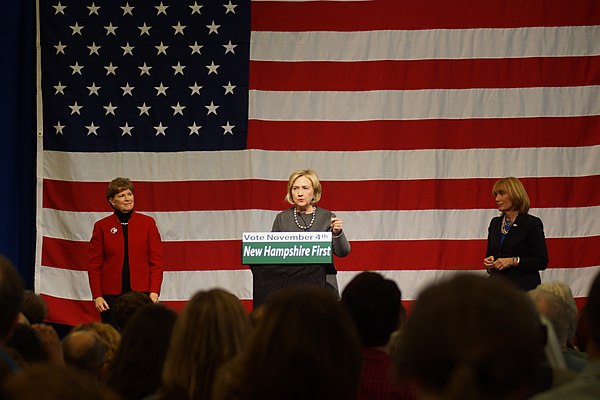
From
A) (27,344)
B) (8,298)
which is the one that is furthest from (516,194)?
(8,298)

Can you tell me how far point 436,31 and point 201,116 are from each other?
205cm

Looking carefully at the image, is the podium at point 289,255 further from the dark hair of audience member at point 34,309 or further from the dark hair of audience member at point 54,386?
the dark hair of audience member at point 54,386

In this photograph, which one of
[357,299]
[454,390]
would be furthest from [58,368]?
[357,299]

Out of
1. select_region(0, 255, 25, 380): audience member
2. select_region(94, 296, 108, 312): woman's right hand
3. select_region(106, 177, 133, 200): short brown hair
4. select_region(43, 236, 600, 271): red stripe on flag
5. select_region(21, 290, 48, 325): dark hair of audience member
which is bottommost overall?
select_region(94, 296, 108, 312): woman's right hand

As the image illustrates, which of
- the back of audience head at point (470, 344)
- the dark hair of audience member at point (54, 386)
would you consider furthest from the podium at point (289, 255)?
the dark hair of audience member at point (54, 386)

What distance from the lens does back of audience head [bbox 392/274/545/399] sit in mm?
1195

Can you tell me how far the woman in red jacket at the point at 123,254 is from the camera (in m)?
6.36


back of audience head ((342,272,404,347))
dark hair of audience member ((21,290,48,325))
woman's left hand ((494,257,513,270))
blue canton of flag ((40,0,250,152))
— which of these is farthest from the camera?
blue canton of flag ((40,0,250,152))

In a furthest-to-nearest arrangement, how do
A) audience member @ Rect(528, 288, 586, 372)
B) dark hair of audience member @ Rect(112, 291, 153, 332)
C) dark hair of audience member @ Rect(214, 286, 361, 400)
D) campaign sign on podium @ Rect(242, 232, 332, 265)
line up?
1. campaign sign on podium @ Rect(242, 232, 332, 265)
2. dark hair of audience member @ Rect(112, 291, 153, 332)
3. audience member @ Rect(528, 288, 586, 372)
4. dark hair of audience member @ Rect(214, 286, 361, 400)

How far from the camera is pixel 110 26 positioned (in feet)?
26.2

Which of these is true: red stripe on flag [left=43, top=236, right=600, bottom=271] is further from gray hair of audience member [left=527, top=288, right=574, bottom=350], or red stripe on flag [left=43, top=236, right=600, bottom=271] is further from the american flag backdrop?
gray hair of audience member [left=527, top=288, right=574, bottom=350]

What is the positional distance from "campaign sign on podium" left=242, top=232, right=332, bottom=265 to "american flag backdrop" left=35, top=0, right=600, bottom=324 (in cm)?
248

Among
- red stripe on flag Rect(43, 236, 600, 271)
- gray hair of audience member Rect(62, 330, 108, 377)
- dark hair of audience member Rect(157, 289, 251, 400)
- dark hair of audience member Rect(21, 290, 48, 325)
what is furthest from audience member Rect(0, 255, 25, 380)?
red stripe on flag Rect(43, 236, 600, 271)

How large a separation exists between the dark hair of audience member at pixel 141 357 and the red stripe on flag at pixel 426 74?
18.1 feet
